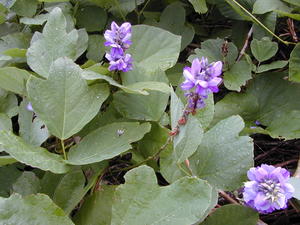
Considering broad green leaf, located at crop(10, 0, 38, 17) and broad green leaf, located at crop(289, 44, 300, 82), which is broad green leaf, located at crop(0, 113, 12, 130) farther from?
broad green leaf, located at crop(289, 44, 300, 82)

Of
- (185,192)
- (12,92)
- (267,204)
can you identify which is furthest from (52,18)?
(267,204)

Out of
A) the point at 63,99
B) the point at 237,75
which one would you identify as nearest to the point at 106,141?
the point at 63,99

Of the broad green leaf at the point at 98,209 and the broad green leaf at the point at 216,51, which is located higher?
the broad green leaf at the point at 216,51

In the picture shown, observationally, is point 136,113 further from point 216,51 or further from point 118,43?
point 216,51

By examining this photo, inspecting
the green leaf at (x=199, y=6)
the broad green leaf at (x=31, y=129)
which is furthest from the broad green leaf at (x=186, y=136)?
the green leaf at (x=199, y=6)

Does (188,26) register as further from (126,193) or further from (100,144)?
(126,193)

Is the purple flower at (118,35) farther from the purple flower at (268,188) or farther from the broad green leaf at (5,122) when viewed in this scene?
the purple flower at (268,188)

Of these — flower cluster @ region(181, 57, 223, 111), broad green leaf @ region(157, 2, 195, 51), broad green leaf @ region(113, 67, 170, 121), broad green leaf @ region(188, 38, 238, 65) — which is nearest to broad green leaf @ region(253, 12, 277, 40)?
broad green leaf @ region(188, 38, 238, 65)
